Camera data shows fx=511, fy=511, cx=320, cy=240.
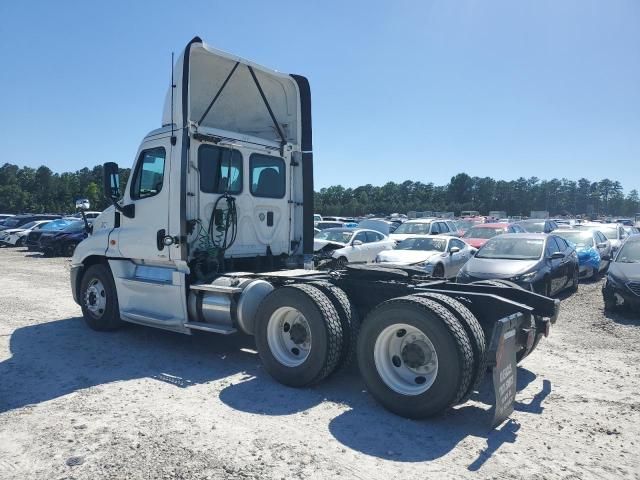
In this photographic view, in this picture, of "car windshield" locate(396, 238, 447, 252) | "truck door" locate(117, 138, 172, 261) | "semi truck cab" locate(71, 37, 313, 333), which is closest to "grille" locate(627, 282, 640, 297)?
"car windshield" locate(396, 238, 447, 252)

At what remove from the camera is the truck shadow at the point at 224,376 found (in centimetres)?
410

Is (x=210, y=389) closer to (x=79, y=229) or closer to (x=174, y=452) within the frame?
(x=174, y=452)

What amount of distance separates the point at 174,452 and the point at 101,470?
51 centimetres

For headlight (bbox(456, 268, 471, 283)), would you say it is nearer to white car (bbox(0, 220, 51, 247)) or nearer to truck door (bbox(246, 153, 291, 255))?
truck door (bbox(246, 153, 291, 255))

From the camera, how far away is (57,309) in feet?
31.6

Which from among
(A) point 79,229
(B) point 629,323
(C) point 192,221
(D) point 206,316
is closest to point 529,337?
(D) point 206,316

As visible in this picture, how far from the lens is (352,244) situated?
15.0 m

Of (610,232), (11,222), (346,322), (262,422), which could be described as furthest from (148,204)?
(11,222)

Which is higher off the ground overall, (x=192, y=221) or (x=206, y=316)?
(x=192, y=221)

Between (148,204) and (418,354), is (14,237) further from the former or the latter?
(418,354)

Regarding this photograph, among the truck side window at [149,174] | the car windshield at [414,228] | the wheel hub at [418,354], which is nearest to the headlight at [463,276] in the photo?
the wheel hub at [418,354]

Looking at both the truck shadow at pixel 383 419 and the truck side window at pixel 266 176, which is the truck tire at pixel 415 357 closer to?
the truck shadow at pixel 383 419

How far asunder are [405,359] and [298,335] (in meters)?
1.32

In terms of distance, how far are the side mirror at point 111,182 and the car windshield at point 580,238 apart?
41.7 ft
